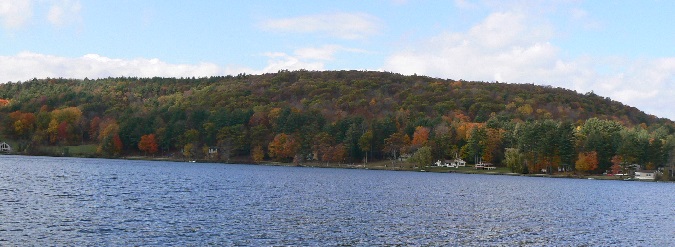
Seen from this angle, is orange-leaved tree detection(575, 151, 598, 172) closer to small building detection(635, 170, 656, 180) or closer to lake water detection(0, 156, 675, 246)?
small building detection(635, 170, 656, 180)

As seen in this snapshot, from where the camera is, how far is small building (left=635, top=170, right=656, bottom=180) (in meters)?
173

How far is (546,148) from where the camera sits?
584 ft

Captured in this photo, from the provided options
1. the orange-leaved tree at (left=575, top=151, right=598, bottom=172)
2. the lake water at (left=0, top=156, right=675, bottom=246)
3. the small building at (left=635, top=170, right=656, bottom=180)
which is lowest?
the lake water at (left=0, top=156, right=675, bottom=246)

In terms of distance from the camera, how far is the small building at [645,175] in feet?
567

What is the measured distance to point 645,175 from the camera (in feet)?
572

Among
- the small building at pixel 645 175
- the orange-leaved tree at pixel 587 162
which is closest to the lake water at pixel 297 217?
the orange-leaved tree at pixel 587 162

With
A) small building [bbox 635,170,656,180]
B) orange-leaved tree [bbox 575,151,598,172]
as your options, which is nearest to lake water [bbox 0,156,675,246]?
orange-leaved tree [bbox 575,151,598,172]

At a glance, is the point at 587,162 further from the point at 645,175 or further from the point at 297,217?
the point at 297,217

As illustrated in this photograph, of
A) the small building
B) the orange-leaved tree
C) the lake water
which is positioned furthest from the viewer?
the orange-leaved tree

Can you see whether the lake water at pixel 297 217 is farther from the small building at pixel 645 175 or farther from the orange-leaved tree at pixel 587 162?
the small building at pixel 645 175

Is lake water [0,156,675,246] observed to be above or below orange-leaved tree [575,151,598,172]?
below

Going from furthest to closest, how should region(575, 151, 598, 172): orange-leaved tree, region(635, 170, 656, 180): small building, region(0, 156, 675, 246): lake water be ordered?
region(575, 151, 598, 172): orange-leaved tree < region(635, 170, 656, 180): small building < region(0, 156, 675, 246): lake water

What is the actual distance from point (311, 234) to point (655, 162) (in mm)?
156885

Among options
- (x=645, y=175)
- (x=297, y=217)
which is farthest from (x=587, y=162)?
(x=297, y=217)
